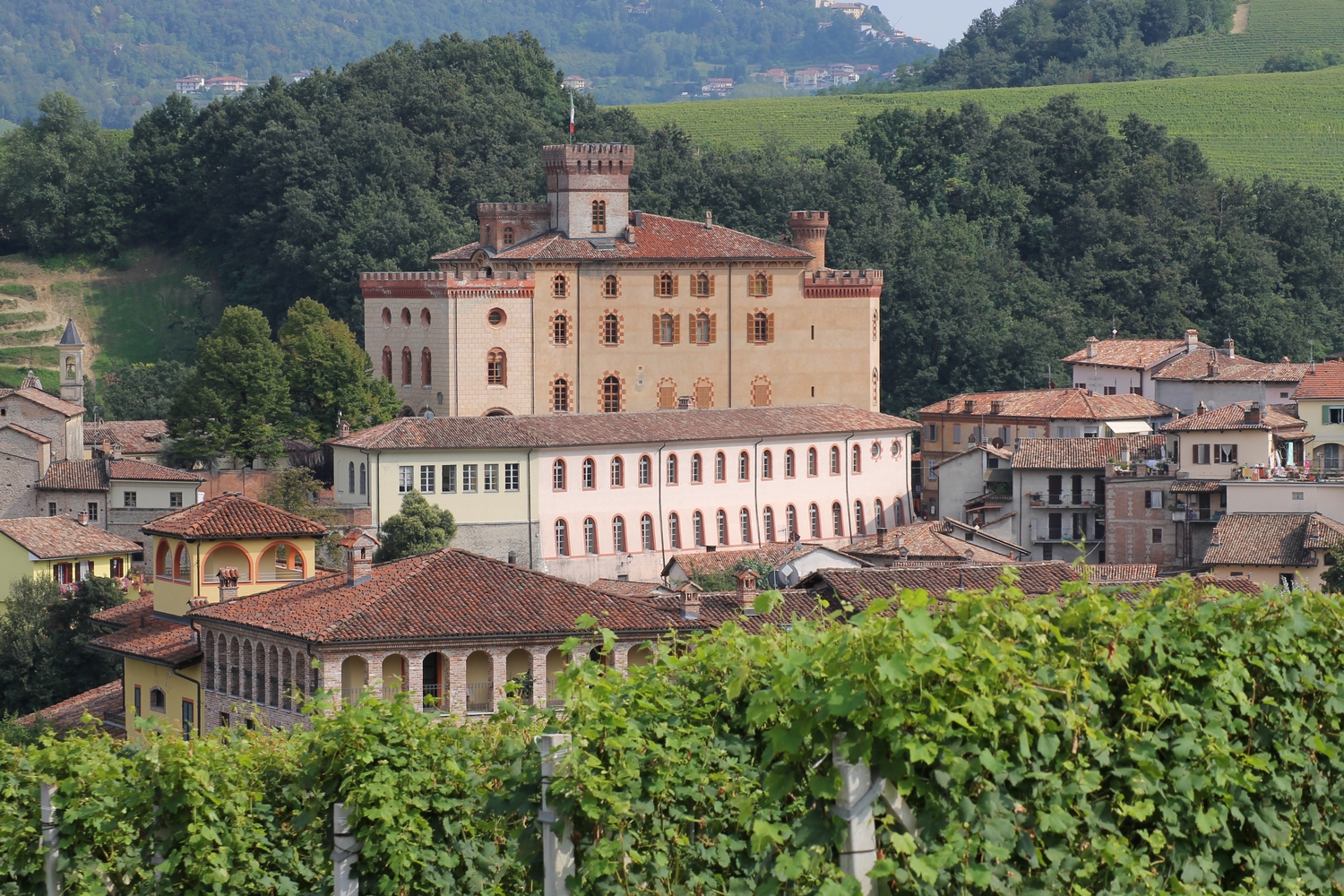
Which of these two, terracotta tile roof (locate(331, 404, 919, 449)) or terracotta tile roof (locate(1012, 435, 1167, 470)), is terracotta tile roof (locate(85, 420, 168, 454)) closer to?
terracotta tile roof (locate(331, 404, 919, 449))

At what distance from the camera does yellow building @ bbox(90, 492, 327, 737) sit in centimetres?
5088

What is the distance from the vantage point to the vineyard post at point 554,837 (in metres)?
18.1

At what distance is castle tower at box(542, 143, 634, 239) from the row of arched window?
1496 cm

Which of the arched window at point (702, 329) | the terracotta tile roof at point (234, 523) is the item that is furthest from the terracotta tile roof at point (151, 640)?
the arched window at point (702, 329)

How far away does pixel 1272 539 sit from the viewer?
68.6 m

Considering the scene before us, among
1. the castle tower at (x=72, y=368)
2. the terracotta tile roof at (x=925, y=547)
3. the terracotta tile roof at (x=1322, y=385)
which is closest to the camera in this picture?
the terracotta tile roof at (x=925, y=547)

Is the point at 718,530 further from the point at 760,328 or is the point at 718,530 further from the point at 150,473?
the point at 150,473

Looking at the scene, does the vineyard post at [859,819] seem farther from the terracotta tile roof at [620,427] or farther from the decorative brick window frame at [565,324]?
the decorative brick window frame at [565,324]

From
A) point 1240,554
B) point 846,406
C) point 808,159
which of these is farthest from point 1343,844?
point 808,159

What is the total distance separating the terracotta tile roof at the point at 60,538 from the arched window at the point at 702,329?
23.6 metres

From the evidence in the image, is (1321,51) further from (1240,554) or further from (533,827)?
(533,827)

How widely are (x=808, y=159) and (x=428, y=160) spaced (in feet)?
89.6

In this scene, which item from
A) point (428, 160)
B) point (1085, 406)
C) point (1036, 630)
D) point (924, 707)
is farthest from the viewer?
point (428, 160)

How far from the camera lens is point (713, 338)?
91.1 metres
